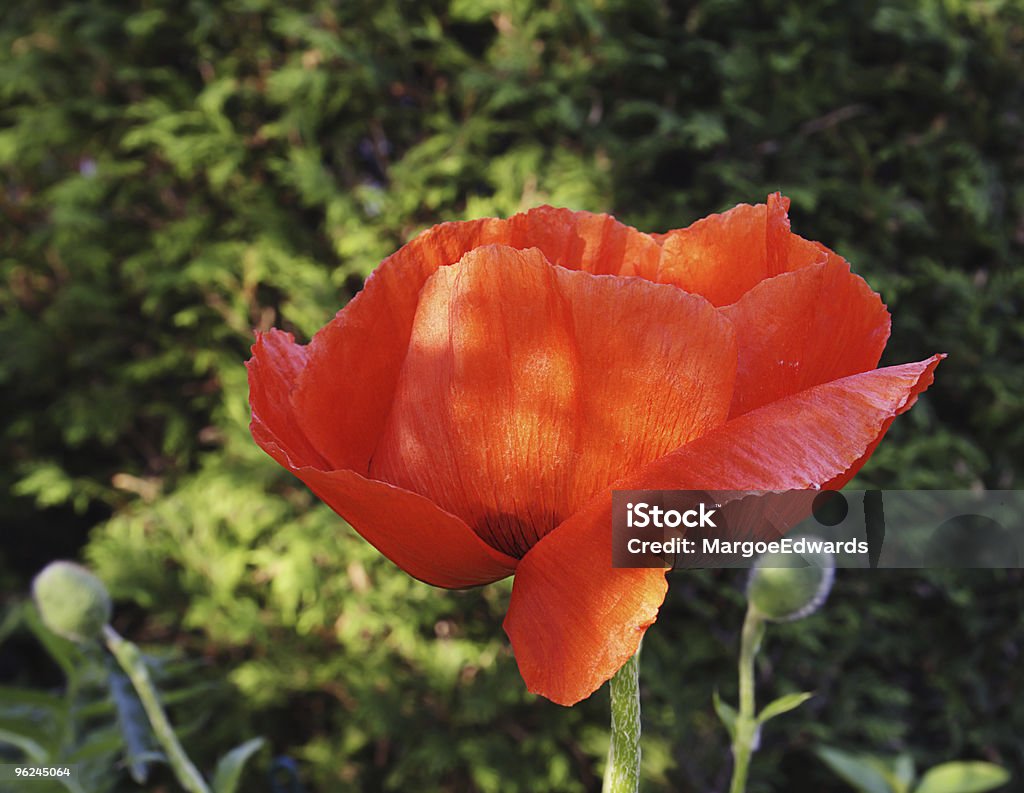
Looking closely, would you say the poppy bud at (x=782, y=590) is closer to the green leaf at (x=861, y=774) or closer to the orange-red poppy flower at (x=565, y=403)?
the orange-red poppy flower at (x=565, y=403)

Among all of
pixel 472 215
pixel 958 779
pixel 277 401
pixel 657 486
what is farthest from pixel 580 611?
pixel 472 215

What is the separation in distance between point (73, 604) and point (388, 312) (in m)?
0.37

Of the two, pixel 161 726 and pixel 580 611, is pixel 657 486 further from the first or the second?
pixel 161 726

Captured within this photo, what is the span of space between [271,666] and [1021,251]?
1.56 m

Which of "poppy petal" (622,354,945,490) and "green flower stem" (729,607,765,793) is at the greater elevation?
"poppy petal" (622,354,945,490)

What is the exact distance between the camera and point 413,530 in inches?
12.5

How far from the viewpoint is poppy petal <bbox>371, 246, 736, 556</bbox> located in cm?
31

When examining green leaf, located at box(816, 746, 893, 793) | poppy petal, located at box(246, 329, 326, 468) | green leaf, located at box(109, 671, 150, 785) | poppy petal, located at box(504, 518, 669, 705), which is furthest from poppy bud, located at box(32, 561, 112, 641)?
green leaf, located at box(816, 746, 893, 793)

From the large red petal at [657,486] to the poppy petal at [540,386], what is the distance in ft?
0.07

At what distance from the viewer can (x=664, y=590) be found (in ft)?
0.96

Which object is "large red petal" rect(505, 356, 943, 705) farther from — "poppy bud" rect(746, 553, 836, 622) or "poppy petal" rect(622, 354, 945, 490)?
"poppy bud" rect(746, 553, 836, 622)

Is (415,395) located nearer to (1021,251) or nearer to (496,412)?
(496,412)

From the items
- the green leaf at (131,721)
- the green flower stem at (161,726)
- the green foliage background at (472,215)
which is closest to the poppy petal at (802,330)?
the green flower stem at (161,726)

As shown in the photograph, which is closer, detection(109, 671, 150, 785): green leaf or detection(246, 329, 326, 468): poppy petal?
detection(246, 329, 326, 468): poppy petal
